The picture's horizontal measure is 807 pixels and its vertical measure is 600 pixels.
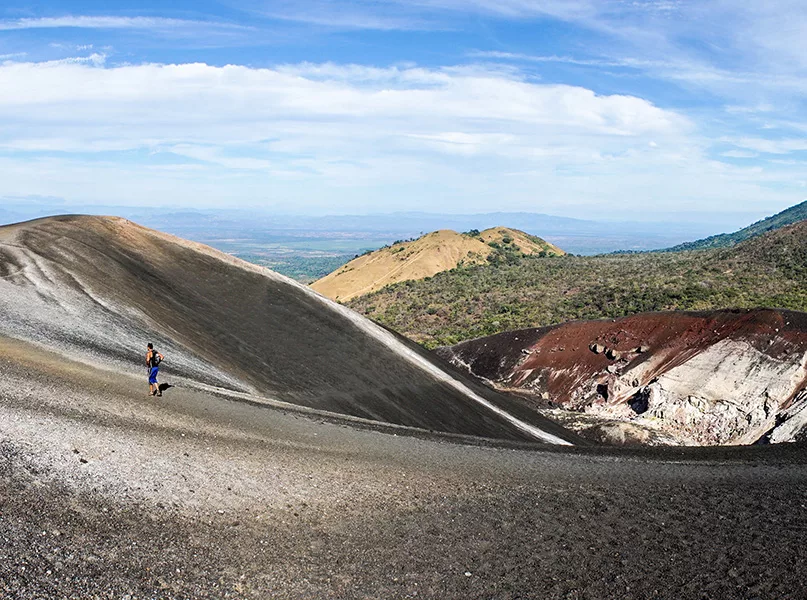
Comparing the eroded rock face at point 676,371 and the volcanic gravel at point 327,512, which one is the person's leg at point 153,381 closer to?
the volcanic gravel at point 327,512

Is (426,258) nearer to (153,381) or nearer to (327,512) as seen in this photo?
(153,381)

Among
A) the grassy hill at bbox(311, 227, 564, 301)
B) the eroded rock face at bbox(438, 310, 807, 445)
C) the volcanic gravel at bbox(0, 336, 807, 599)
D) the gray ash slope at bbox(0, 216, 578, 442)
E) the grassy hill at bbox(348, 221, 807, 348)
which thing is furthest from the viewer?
the grassy hill at bbox(311, 227, 564, 301)

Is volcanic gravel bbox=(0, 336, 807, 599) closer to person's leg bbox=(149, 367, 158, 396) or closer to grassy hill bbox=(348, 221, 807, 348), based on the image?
person's leg bbox=(149, 367, 158, 396)

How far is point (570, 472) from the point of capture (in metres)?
15.1

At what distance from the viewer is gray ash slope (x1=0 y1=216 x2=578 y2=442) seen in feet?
68.7

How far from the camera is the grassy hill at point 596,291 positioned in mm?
53406

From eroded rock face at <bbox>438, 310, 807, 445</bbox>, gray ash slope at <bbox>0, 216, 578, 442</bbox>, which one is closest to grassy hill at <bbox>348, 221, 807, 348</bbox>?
eroded rock face at <bbox>438, 310, 807, 445</bbox>

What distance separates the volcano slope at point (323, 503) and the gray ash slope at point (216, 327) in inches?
37.2

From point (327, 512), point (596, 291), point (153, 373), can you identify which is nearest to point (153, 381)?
point (153, 373)

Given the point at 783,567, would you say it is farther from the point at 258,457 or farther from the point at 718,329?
the point at 718,329

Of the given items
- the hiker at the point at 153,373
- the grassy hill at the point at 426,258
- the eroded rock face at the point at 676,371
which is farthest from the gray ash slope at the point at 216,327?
the grassy hill at the point at 426,258

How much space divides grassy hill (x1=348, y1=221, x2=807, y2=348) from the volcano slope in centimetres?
3700

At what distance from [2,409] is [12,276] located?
13134 millimetres

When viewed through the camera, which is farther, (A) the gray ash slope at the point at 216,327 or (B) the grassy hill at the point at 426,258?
(B) the grassy hill at the point at 426,258
